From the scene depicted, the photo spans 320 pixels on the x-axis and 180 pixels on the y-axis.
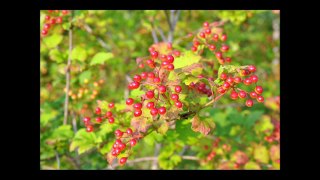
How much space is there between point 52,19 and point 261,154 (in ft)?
7.18

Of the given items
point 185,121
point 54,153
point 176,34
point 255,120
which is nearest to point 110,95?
point 176,34

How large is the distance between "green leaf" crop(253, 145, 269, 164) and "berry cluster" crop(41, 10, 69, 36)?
2.09 metres

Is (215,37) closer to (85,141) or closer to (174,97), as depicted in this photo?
(174,97)

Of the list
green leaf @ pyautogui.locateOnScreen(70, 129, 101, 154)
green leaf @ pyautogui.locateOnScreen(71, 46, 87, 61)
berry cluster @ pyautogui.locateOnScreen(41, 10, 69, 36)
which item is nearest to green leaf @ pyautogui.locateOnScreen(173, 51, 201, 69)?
green leaf @ pyautogui.locateOnScreen(70, 129, 101, 154)

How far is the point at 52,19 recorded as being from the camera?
3.04 metres

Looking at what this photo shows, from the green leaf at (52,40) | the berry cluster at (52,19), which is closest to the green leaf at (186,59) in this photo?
the berry cluster at (52,19)

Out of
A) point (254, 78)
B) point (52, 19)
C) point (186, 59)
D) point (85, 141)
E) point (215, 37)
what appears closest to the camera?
point (254, 78)

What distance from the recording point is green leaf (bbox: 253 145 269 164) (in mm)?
2986

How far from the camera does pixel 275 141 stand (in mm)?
3174

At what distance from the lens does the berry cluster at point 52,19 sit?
118 inches

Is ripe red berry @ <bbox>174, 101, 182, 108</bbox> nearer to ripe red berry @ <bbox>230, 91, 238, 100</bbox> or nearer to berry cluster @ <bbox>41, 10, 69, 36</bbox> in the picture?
ripe red berry @ <bbox>230, 91, 238, 100</bbox>

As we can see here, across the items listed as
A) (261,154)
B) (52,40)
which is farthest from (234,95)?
(52,40)

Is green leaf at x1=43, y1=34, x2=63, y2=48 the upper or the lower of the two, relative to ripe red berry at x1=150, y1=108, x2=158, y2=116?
upper

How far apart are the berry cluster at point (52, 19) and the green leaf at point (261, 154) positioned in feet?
6.87
